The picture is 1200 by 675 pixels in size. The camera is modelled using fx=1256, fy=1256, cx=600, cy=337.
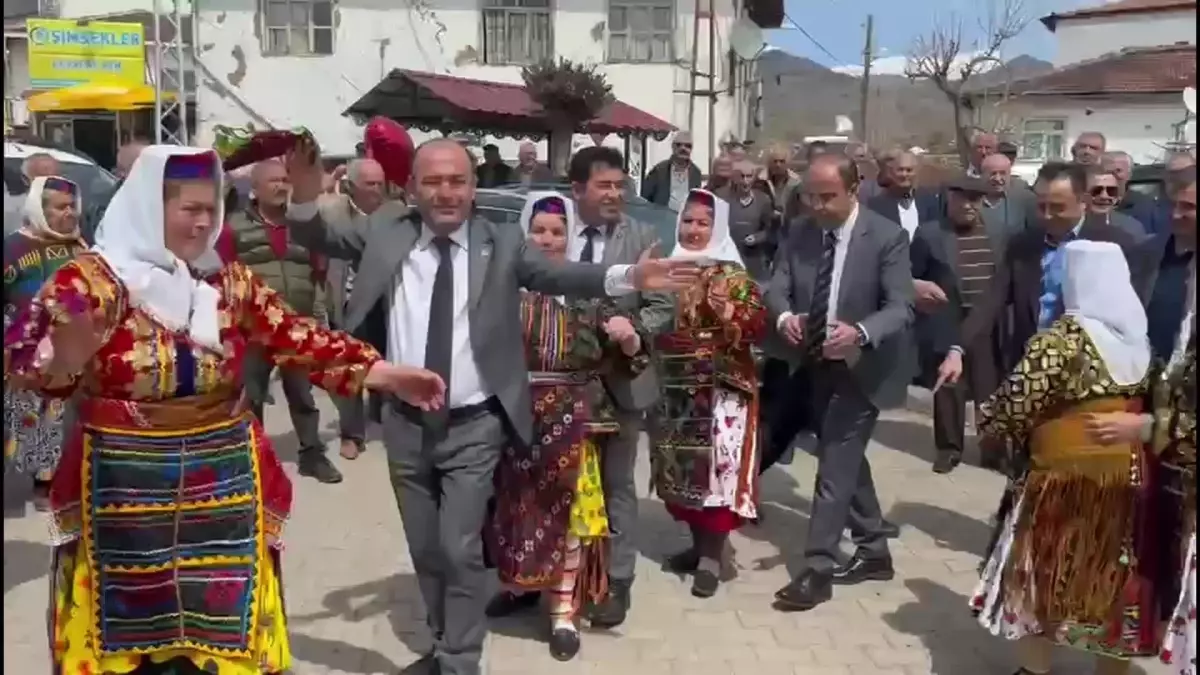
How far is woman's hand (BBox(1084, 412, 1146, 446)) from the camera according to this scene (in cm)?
368

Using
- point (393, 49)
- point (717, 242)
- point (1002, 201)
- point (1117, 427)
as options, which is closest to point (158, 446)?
point (717, 242)

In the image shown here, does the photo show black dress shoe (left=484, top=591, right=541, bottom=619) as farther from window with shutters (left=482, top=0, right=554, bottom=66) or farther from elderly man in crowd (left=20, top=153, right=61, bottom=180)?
window with shutters (left=482, top=0, right=554, bottom=66)

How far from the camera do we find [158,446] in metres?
3.27

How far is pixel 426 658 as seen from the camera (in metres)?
4.56

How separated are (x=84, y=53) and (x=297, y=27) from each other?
3.32 m

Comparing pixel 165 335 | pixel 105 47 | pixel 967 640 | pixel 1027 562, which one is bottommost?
pixel 967 640

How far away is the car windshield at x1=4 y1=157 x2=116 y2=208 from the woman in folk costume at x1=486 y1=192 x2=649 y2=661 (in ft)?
14.1

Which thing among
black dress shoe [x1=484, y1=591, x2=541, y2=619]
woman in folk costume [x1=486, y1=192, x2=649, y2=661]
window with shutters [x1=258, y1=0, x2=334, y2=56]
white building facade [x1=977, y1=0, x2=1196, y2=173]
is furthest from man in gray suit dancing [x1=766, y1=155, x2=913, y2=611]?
white building facade [x1=977, y1=0, x2=1196, y2=173]

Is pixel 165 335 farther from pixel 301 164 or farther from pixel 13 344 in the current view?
pixel 301 164

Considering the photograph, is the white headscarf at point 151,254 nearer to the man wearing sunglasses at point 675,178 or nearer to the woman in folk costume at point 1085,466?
the woman in folk costume at point 1085,466

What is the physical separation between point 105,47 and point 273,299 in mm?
17244


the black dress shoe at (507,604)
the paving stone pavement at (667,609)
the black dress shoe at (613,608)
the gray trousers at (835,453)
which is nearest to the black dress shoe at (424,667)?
the paving stone pavement at (667,609)

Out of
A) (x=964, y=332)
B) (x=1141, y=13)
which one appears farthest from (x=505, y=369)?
(x=1141, y=13)

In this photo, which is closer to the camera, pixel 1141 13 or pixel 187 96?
pixel 187 96
